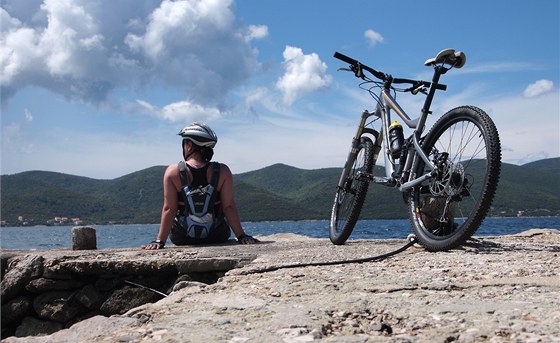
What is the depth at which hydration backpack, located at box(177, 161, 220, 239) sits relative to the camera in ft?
23.9

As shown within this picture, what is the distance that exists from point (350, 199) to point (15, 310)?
444 centimetres

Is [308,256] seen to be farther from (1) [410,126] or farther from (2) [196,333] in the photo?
(2) [196,333]

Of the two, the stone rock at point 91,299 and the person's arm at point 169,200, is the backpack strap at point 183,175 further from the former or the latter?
the stone rock at point 91,299

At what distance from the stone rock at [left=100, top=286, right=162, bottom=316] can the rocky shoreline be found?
0.06 meters

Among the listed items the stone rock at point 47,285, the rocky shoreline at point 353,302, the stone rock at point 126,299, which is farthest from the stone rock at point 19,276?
the rocky shoreline at point 353,302

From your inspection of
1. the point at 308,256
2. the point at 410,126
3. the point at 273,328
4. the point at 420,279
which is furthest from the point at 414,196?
the point at 273,328

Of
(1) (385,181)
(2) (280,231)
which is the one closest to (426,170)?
(1) (385,181)

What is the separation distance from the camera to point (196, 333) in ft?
9.21

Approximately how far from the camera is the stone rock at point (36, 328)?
5.72 m

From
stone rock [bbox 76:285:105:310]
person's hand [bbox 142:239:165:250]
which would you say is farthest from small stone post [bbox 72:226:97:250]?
stone rock [bbox 76:285:105:310]

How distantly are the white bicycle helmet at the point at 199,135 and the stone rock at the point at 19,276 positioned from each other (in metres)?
2.51

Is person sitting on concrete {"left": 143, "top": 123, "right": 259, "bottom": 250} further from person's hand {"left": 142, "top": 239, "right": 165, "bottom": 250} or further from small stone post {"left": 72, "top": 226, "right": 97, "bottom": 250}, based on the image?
small stone post {"left": 72, "top": 226, "right": 97, "bottom": 250}

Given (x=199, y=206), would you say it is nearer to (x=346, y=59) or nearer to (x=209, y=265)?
(x=209, y=265)

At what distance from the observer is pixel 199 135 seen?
7449 millimetres
